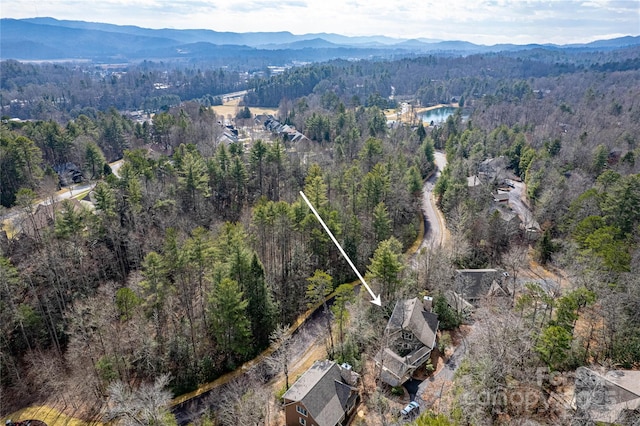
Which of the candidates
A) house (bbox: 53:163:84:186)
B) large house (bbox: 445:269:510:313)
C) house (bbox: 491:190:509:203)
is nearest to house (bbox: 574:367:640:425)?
large house (bbox: 445:269:510:313)

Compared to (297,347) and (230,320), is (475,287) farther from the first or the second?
(230,320)

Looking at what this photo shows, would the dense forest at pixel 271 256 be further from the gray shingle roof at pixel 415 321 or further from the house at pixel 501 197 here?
the house at pixel 501 197

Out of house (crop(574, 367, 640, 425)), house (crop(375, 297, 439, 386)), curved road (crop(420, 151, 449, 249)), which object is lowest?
curved road (crop(420, 151, 449, 249))

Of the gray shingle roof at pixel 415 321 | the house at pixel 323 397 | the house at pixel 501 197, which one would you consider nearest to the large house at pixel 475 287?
the gray shingle roof at pixel 415 321

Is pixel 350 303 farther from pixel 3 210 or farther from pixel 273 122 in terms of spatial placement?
pixel 273 122

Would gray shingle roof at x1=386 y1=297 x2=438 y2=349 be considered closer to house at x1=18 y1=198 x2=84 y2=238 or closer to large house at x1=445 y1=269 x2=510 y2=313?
large house at x1=445 y1=269 x2=510 y2=313
